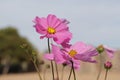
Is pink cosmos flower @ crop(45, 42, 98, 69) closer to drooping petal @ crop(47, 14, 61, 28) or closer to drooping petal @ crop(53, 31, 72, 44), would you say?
drooping petal @ crop(53, 31, 72, 44)

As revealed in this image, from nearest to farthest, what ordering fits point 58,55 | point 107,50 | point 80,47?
point 58,55 < point 80,47 < point 107,50

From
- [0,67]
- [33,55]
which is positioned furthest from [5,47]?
[33,55]

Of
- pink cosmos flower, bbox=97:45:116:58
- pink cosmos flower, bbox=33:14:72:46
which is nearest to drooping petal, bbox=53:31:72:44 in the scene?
pink cosmos flower, bbox=33:14:72:46

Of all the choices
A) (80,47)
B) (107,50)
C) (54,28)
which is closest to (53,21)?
(54,28)

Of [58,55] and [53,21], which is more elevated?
[53,21]

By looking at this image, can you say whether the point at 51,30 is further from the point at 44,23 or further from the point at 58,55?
the point at 58,55

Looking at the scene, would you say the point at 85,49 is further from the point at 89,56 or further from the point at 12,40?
the point at 12,40
